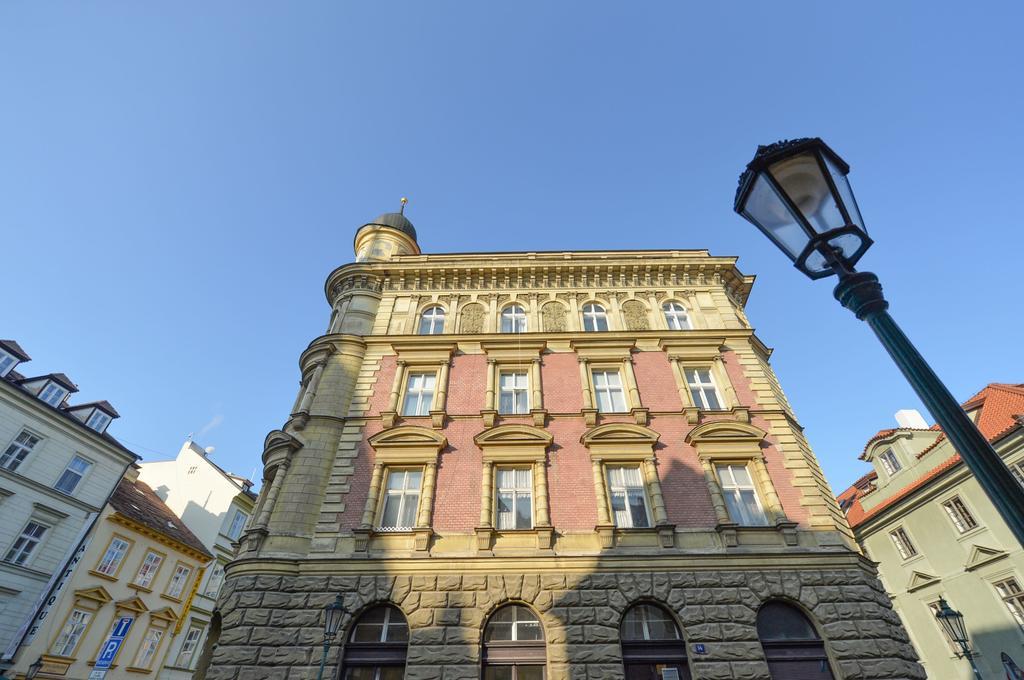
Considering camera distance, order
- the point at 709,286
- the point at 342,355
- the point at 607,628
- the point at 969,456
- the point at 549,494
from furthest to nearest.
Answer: the point at 709,286, the point at 342,355, the point at 549,494, the point at 607,628, the point at 969,456

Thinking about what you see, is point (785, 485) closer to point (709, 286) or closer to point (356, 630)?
point (709, 286)

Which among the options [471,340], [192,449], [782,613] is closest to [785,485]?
[782,613]

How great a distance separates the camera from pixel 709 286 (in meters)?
22.3

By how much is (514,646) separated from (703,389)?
1097 centimetres

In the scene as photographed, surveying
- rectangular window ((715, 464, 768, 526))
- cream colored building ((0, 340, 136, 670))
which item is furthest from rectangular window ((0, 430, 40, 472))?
rectangular window ((715, 464, 768, 526))

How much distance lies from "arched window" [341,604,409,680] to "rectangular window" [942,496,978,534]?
25.2 meters

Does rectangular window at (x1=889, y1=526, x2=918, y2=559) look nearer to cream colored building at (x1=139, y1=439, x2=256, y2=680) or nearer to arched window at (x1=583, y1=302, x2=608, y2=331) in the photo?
arched window at (x1=583, y1=302, x2=608, y2=331)

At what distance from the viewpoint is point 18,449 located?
24.8 m

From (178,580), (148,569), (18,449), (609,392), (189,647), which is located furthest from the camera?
(189,647)

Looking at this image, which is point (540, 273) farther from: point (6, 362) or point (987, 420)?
point (6, 362)

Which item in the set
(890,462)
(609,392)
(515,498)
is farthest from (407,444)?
(890,462)

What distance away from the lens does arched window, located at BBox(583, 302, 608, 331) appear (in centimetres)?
2109

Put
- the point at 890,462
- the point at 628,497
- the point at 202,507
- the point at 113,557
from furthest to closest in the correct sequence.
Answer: the point at 202,507 → the point at 890,462 → the point at 113,557 → the point at 628,497

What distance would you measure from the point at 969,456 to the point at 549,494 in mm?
13077
